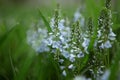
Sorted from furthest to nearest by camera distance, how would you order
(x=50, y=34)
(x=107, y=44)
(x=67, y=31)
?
1. (x=67, y=31)
2. (x=50, y=34)
3. (x=107, y=44)

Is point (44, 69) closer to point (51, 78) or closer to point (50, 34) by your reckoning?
point (51, 78)

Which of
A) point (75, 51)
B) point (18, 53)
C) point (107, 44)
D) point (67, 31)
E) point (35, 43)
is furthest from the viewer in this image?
point (18, 53)

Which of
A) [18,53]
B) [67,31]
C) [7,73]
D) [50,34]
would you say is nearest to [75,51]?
[50,34]

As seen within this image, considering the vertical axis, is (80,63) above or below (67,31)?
below

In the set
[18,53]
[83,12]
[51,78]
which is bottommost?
[51,78]

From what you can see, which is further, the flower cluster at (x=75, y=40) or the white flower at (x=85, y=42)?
the white flower at (x=85, y=42)

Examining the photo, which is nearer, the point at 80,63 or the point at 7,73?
the point at 80,63

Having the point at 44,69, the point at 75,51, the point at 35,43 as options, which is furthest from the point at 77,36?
the point at 35,43

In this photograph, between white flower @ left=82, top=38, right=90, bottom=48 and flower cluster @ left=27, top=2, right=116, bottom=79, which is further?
white flower @ left=82, top=38, right=90, bottom=48

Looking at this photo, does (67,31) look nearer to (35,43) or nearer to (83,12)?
(35,43)
